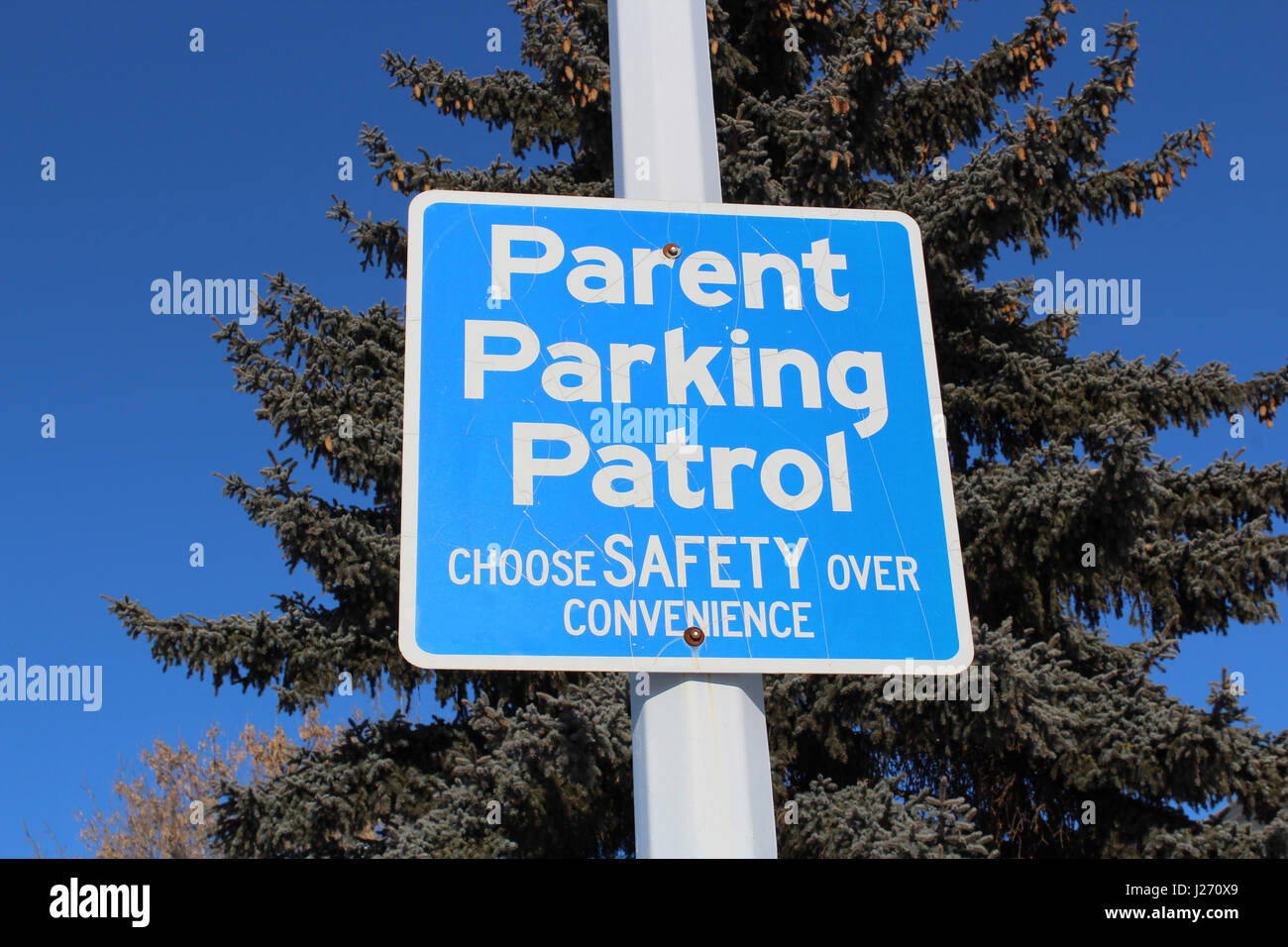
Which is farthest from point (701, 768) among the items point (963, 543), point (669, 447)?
point (963, 543)

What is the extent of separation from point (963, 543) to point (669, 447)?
22.4 feet

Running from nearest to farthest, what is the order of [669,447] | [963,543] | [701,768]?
[701,768] < [669,447] < [963,543]

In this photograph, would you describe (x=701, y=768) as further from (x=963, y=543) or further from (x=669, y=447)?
(x=963, y=543)

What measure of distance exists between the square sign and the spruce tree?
502cm

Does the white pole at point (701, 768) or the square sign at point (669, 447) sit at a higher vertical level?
the square sign at point (669, 447)

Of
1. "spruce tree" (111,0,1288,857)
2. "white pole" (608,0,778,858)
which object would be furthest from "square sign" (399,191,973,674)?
"spruce tree" (111,0,1288,857)

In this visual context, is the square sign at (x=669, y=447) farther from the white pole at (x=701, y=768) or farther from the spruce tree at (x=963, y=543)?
the spruce tree at (x=963, y=543)

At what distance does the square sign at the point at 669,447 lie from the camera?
1716mm

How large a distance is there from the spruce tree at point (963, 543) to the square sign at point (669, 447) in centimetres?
502

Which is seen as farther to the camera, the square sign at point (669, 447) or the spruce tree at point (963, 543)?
the spruce tree at point (963, 543)

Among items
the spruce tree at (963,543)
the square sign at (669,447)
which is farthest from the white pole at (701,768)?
the spruce tree at (963,543)

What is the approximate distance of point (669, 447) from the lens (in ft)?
6.02
